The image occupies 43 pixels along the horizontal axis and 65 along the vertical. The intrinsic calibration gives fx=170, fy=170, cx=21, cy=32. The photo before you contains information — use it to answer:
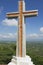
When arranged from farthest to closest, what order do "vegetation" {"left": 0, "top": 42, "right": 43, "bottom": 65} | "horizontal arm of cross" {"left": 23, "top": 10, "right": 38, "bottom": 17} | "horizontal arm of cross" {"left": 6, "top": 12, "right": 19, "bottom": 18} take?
"vegetation" {"left": 0, "top": 42, "right": 43, "bottom": 65} < "horizontal arm of cross" {"left": 6, "top": 12, "right": 19, "bottom": 18} < "horizontal arm of cross" {"left": 23, "top": 10, "right": 38, "bottom": 17}

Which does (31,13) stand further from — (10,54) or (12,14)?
(10,54)

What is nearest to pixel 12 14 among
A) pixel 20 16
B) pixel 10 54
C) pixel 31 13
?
pixel 20 16

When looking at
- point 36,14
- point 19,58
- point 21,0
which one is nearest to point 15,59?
point 19,58

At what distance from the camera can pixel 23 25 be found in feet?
28.5

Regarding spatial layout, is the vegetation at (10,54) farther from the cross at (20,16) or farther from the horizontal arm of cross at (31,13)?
the horizontal arm of cross at (31,13)

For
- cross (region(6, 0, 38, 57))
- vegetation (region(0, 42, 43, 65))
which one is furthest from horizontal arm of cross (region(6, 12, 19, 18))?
vegetation (region(0, 42, 43, 65))

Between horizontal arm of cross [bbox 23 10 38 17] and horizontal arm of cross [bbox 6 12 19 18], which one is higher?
horizontal arm of cross [bbox 6 12 19 18]

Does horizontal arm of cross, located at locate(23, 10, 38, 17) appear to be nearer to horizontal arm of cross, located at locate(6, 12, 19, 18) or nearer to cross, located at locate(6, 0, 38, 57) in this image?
cross, located at locate(6, 0, 38, 57)

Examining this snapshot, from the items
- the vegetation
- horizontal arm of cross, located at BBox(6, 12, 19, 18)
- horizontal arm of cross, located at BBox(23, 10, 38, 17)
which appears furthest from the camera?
the vegetation

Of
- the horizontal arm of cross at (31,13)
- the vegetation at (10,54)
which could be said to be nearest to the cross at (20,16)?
the horizontal arm of cross at (31,13)

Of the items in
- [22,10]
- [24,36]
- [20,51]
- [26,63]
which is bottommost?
[26,63]

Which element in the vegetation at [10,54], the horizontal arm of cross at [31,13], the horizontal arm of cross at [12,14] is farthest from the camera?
the vegetation at [10,54]

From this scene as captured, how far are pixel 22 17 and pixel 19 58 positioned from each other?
210 cm

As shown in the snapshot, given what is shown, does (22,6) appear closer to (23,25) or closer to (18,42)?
(23,25)
